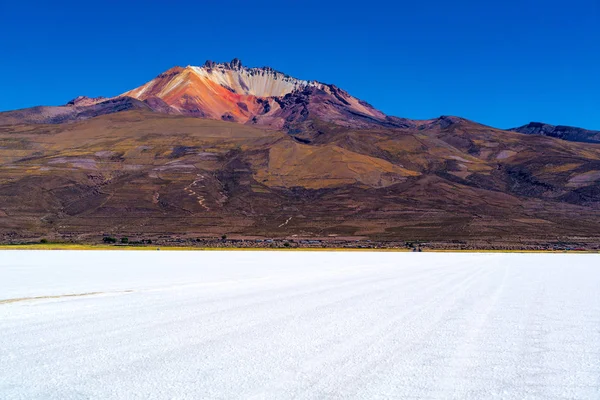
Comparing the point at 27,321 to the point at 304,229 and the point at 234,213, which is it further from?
the point at 234,213

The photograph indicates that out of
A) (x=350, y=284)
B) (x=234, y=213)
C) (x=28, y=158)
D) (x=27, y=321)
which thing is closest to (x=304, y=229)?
(x=234, y=213)

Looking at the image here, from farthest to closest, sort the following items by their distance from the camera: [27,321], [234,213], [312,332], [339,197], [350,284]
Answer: [339,197] < [234,213] < [350,284] < [27,321] < [312,332]

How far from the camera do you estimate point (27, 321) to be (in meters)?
12.1

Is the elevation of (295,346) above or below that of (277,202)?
below

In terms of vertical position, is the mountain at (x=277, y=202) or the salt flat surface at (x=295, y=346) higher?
the mountain at (x=277, y=202)

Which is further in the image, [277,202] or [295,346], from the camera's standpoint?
[277,202]

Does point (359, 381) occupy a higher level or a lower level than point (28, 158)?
lower

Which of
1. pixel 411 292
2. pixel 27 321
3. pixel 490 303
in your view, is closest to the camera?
pixel 27 321

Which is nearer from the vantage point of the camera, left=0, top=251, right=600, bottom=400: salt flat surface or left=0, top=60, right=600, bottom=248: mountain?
left=0, top=251, right=600, bottom=400: salt flat surface

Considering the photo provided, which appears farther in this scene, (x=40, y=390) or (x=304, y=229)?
(x=304, y=229)

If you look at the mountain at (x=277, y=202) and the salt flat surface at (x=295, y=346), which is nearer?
the salt flat surface at (x=295, y=346)

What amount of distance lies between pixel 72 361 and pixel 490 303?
1203cm

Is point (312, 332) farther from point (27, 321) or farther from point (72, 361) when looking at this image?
point (27, 321)

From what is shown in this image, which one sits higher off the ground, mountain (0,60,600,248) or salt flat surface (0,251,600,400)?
mountain (0,60,600,248)
